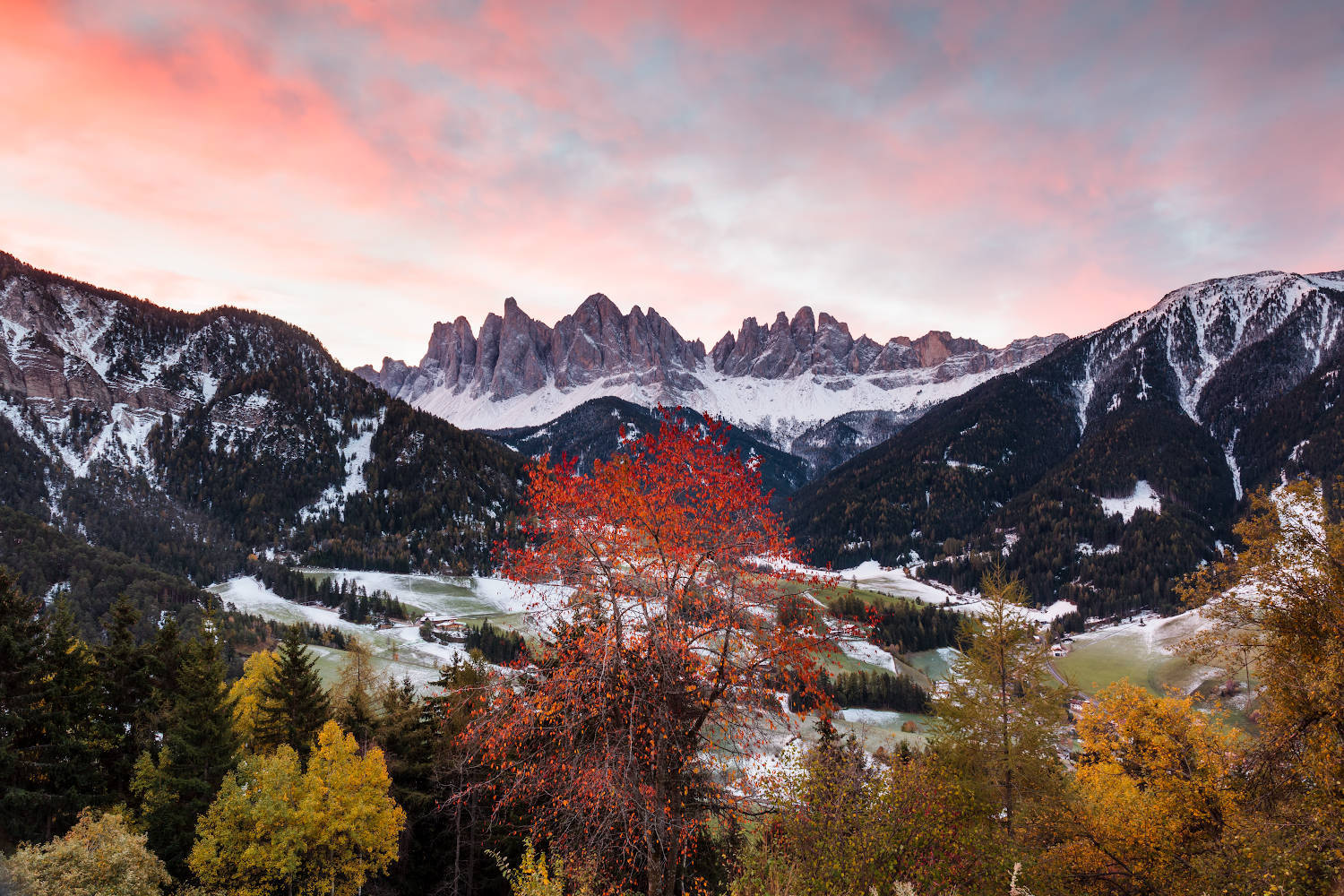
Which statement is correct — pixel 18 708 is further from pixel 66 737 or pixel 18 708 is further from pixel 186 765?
pixel 186 765

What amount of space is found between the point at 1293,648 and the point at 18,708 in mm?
42891

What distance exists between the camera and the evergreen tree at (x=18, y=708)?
2355 cm

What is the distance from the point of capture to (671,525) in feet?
42.8

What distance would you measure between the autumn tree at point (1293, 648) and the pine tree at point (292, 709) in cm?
3957

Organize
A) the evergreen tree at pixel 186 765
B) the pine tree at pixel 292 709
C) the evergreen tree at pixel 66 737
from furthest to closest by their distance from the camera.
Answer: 1. the pine tree at pixel 292 709
2. the evergreen tree at pixel 186 765
3. the evergreen tree at pixel 66 737

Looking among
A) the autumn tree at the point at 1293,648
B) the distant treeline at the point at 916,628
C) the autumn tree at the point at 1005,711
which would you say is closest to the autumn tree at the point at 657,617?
the autumn tree at the point at 1293,648

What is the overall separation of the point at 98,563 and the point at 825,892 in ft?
586

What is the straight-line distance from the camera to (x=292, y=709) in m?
34.5

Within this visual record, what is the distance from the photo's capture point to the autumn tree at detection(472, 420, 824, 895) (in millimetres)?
12484

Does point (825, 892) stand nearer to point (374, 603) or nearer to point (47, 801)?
point (47, 801)

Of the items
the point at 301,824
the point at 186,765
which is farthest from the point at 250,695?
the point at 301,824

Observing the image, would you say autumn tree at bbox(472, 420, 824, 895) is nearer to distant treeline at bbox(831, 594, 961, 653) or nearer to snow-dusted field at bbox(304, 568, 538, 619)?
distant treeline at bbox(831, 594, 961, 653)

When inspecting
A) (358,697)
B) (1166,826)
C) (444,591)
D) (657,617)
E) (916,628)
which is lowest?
(444,591)

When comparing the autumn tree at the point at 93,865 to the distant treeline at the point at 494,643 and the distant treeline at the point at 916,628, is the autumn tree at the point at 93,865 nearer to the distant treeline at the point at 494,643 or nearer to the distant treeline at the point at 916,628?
the distant treeline at the point at 494,643
